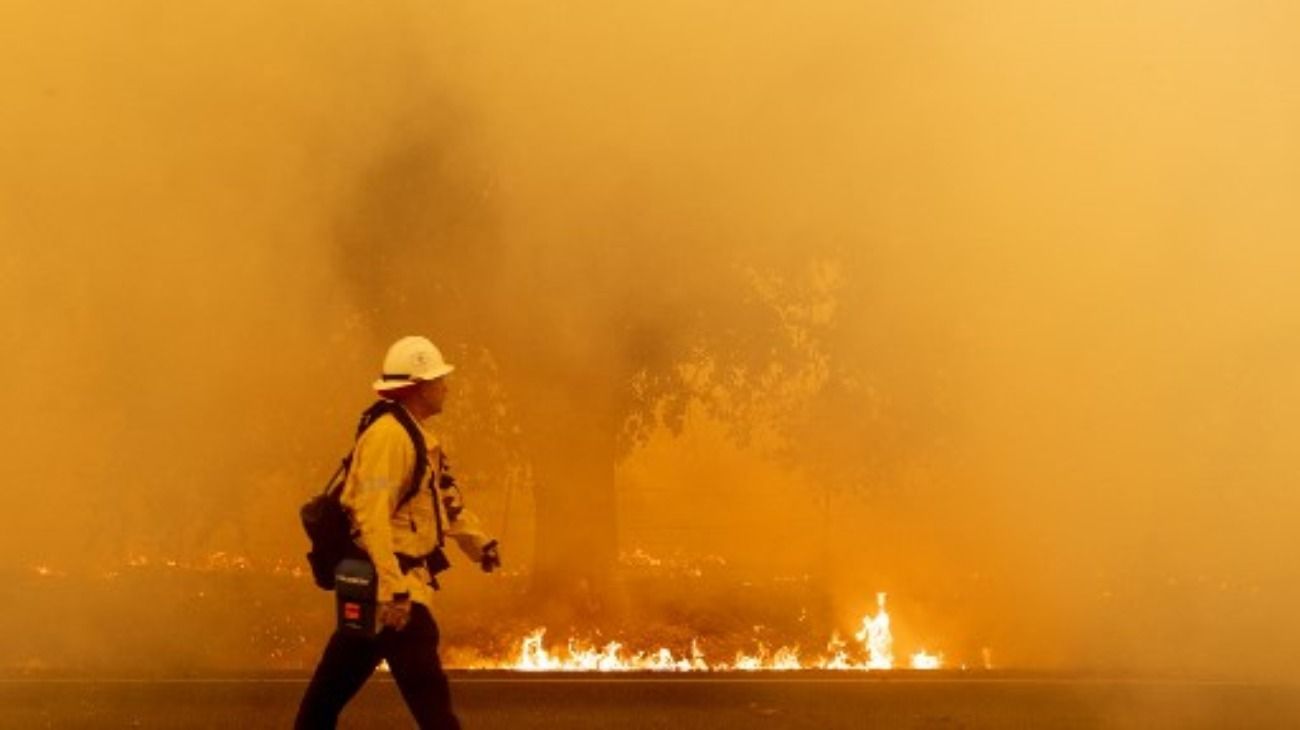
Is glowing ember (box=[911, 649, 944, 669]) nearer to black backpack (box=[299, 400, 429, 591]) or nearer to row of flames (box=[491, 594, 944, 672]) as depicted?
row of flames (box=[491, 594, 944, 672])

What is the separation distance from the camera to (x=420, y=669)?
5.20 m

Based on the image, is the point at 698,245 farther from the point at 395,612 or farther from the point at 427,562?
the point at 395,612

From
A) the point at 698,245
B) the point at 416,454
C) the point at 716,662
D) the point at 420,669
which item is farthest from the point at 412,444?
the point at 716,662

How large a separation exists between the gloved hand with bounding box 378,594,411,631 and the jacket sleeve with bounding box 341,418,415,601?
2 cm

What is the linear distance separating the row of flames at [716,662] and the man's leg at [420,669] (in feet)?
13.8

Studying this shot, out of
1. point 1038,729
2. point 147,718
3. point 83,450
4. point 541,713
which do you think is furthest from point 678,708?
point 83,450

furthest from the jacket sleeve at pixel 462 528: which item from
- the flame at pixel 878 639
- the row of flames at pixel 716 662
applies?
the flame at pixel 878 639

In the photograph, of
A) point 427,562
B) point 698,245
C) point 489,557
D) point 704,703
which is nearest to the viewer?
point 427,562

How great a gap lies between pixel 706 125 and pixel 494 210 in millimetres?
1114

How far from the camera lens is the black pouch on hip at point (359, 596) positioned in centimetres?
506

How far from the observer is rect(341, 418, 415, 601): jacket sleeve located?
16.6ft

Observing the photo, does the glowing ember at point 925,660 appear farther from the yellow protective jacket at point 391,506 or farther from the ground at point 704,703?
the yellow protective jacket at point 391,506

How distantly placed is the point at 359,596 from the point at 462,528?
54 cm

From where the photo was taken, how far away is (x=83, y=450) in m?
8.63
